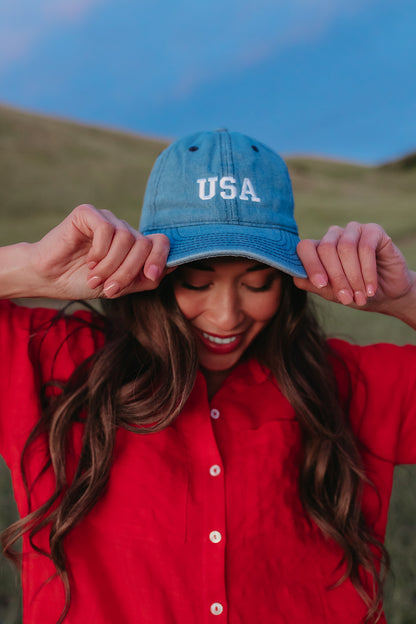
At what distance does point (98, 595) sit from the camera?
1.56 metres

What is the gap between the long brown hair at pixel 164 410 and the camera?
1.63 metres

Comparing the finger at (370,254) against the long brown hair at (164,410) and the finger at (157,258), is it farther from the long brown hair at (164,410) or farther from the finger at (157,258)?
the finger at (157,258)

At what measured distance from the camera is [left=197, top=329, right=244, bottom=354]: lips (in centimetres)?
182

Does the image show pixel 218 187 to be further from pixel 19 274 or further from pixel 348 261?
pixel 19 274

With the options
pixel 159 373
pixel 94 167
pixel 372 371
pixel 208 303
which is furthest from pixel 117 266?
pixel 94 167

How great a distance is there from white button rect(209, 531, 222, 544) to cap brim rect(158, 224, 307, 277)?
72cm

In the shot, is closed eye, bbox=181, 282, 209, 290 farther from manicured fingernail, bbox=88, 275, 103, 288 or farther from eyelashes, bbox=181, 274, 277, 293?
manicured fingernail, bbox=88, 275, 103, 288

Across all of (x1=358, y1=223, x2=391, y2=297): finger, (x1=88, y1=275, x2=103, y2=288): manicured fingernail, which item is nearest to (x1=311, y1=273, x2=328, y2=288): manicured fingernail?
(x1=358, y1=223, x2=391, y2=297): finger

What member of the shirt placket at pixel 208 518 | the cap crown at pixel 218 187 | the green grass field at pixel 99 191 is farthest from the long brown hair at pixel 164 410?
the green grass field at pixel 99 191

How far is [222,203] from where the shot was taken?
1.67 meters

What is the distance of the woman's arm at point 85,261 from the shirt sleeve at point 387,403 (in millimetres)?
825

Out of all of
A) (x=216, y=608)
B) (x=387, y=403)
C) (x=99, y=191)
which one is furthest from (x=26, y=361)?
(x=99, y=191)

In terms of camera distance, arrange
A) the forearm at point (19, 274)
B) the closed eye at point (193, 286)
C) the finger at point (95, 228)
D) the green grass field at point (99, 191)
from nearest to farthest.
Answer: the finger at point (95, 228) → the forearm at point (19, 274) → the closed eye at point (193, 286) → the green grass field at point (99, 191)

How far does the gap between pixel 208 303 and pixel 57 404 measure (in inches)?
21.0
